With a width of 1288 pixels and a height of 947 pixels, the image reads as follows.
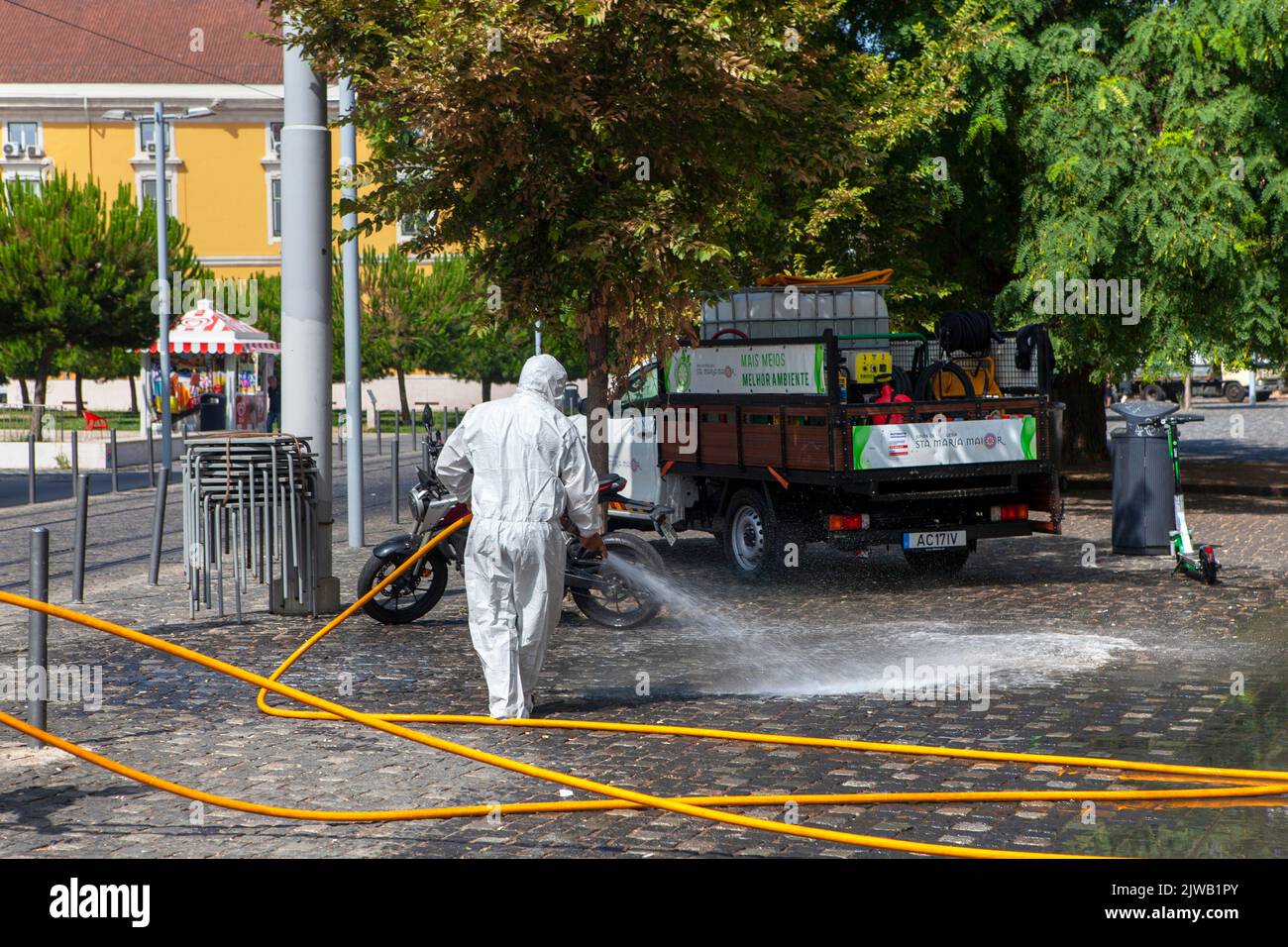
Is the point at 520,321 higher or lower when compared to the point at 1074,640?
higher

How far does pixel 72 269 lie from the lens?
41656mm

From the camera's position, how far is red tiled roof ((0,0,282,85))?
6288 centimetres

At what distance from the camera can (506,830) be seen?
219 inches

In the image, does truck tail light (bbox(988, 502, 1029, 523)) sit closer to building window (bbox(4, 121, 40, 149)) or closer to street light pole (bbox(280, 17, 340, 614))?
street light pole (bbox(280, 17, 340, 614))

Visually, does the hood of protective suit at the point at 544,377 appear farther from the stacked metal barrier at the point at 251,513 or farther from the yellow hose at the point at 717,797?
the stacked metal barrier at the point at 251,513

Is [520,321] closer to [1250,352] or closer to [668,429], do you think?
[668,429]

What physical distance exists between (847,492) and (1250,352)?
890 cm

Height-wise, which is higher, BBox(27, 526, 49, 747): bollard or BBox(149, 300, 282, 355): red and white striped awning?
BBox(149, 300, 282, 355): red and white striped awning

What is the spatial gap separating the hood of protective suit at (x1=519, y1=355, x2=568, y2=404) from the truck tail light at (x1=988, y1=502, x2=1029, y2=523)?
595 cm

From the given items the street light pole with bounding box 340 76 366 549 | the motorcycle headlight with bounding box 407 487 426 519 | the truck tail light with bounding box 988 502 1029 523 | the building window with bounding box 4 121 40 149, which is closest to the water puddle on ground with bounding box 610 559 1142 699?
the motorcycle headlight with bounding box 407 487 426 519

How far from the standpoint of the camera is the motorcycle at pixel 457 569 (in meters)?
10.4

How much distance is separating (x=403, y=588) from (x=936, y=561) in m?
4.82
